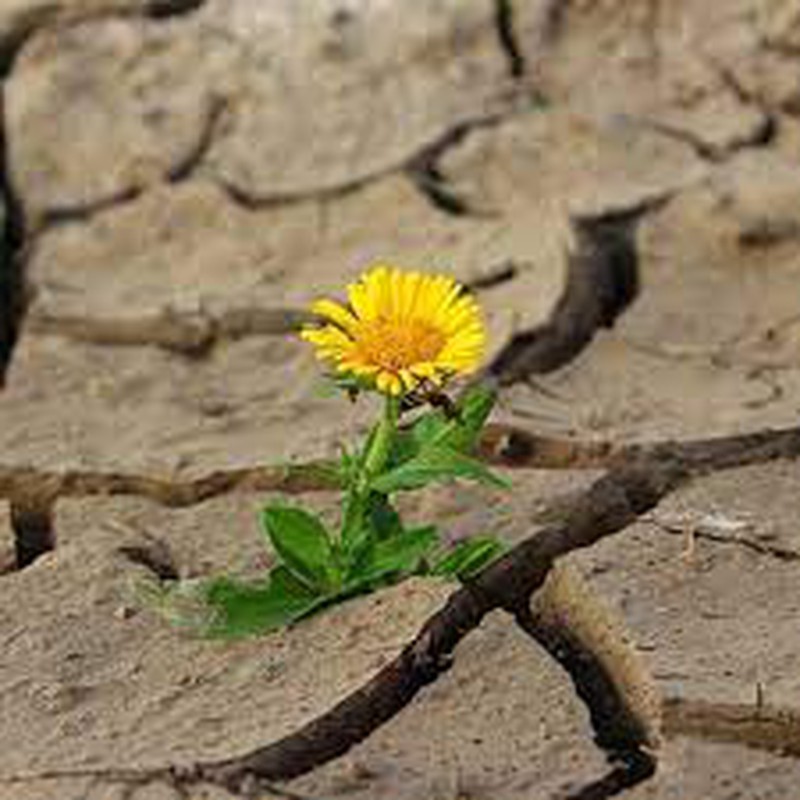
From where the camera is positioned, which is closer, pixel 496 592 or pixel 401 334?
pixel 401 334

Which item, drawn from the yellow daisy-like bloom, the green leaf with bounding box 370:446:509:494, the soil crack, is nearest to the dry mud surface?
the soil crack

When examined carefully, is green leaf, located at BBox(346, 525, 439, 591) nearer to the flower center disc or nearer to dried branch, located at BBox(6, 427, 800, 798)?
dried branch, located at BBox(6, 427, 800, 798)

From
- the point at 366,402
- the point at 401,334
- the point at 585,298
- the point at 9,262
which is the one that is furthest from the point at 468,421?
the point at 9,262

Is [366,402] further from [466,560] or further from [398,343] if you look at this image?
[398,343]

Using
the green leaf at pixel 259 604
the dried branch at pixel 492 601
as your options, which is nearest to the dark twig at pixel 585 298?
the dried branch at pixel 492 601

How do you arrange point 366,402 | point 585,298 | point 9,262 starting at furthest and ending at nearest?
point 9,262, point 585,298, point 366,402

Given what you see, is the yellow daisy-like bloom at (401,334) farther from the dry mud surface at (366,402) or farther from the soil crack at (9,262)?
the soil crack at (9,262)
